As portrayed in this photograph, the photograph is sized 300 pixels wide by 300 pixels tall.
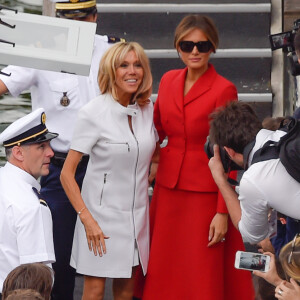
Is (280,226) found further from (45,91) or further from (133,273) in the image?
(45,91)

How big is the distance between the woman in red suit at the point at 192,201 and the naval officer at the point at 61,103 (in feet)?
1.52

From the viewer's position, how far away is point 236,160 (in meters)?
4.95

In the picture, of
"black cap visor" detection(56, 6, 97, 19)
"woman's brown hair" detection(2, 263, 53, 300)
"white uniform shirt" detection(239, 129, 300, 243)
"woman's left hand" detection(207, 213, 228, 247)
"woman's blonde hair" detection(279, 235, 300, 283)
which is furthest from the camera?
"black cap visor" detection(56, 6, 97, 19)

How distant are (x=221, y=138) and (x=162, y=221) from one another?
0.97 metres

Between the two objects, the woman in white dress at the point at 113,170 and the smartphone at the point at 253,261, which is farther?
the woman in white dress at the point at 113,170

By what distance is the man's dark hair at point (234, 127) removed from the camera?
195 inches

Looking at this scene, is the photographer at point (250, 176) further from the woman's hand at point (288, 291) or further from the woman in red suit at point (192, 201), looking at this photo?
the woman in red suit at point (192, 201)

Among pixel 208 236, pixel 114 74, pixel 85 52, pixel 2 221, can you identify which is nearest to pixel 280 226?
pixel 208 236

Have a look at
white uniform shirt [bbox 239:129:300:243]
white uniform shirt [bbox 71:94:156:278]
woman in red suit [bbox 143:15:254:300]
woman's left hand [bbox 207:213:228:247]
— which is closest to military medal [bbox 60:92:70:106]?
white uniform shirt [bbox 71:94:156:278]

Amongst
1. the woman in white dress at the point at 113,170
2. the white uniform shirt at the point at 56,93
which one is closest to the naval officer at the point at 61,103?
the white uniform shirt at the point at 56,93

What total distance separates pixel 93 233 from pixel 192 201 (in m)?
0.57

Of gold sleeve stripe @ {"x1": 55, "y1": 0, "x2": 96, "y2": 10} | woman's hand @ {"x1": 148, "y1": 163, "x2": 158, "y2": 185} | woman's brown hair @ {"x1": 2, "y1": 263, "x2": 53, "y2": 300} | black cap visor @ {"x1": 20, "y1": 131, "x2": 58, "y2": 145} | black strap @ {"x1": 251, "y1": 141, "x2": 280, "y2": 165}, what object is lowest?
woman's brown hair @ {"x1": 2, "y1": 263, "x2": 53, "y2": 300}

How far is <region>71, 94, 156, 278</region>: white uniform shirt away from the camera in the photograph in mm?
5535

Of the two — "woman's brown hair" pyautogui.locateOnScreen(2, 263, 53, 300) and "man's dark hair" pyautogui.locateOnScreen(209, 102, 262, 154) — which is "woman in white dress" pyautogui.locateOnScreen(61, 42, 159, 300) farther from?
"woman's brown hair" pyautogui.locateOnScreen(2, 263, 53, 300)
